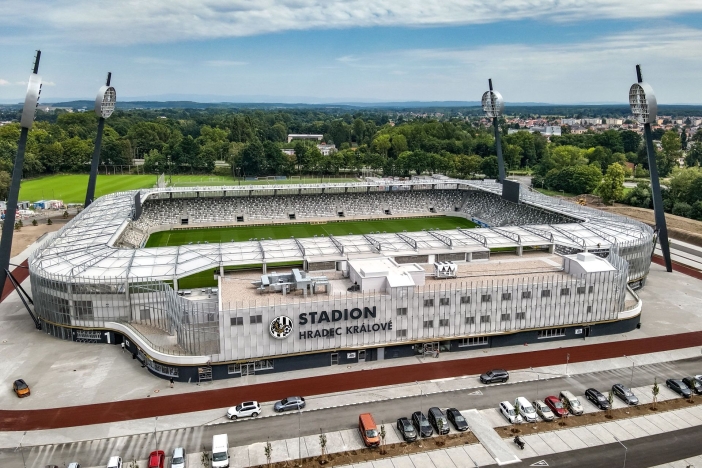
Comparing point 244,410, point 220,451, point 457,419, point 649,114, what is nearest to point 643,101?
point 649,114

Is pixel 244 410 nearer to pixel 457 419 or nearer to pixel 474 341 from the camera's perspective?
pixel 457 419

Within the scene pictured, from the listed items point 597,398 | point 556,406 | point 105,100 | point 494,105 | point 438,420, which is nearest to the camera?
point 438,420

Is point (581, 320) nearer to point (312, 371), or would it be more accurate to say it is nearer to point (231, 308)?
point (312, 371)

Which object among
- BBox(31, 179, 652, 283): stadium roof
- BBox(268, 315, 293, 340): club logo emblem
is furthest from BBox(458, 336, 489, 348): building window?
BBox(268, 315, 293, 340): club logo emblem

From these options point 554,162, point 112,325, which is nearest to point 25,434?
point 112,325

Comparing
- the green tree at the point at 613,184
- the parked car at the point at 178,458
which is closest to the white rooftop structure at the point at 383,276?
the parked car at the point at 178,458

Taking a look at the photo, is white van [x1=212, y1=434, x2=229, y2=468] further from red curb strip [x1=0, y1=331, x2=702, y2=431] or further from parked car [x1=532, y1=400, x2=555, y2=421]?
parked car [x1=532, y1=400, x2=555, y2=421]
